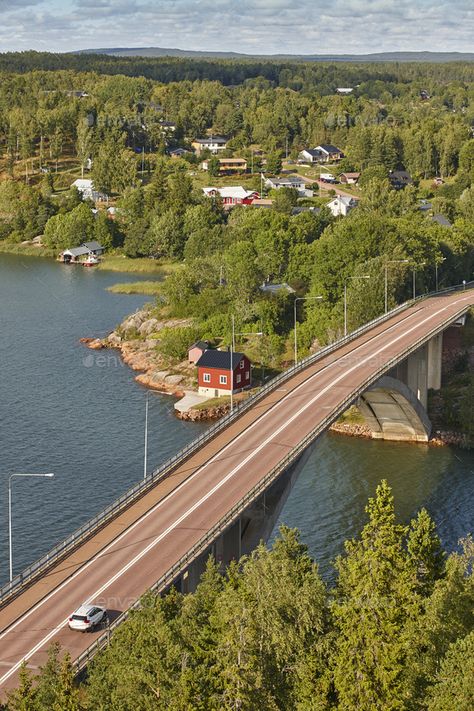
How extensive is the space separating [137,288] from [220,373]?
43.1 m

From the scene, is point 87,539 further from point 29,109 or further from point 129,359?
point 29,109

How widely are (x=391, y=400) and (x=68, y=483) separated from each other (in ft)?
76.7

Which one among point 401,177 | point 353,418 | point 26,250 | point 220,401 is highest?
point 401,177

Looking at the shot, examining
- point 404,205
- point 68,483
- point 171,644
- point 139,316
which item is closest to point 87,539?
point 171,644

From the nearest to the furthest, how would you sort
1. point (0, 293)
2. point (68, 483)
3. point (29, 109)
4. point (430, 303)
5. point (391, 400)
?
point (68, 483) < point (391, 400) < point (430, 303) < point (0, 293) < point (29, 109)

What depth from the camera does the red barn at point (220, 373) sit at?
7794 centimetres

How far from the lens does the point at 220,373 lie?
7812 centimetres

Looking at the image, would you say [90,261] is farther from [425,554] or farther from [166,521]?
[425,554]

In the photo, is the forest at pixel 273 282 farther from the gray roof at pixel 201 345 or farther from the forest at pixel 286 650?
the gray roof at pixel 201 345

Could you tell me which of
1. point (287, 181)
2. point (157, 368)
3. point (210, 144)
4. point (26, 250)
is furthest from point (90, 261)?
point (210, 144)

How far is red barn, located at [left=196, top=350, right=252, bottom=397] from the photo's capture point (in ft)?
256

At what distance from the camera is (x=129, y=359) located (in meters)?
89.5

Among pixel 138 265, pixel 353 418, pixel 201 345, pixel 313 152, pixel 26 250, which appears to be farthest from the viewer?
pixel 313 152

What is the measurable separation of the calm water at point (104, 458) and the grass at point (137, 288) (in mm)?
20163
